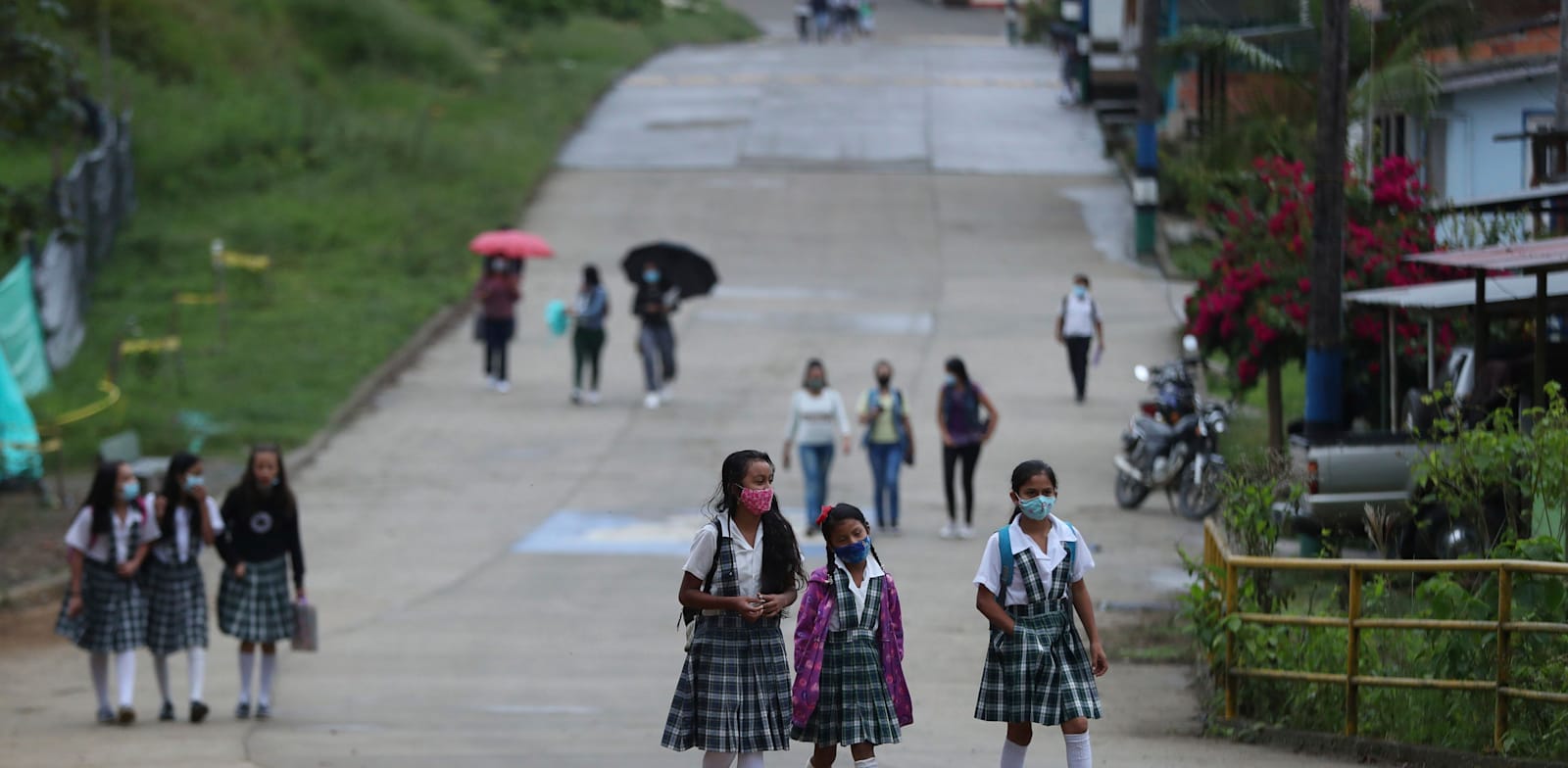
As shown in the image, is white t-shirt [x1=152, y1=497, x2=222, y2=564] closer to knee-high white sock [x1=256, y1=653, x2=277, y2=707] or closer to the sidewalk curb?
knee-high white sock [x1=256, y1=653, x2=277, y2=707]

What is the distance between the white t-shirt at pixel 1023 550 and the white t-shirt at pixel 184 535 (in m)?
5.40

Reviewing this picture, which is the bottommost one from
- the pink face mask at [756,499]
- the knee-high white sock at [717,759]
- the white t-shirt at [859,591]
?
the knee-high white sock at [717,759]

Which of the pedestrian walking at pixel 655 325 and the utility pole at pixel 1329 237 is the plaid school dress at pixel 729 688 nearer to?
the utility pole at pixel 1329 237

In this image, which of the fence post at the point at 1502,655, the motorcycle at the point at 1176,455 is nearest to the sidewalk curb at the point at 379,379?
the motorcycle at the point at 1176,455

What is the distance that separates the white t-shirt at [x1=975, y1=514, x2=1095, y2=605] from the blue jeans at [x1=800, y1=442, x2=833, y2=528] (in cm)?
927

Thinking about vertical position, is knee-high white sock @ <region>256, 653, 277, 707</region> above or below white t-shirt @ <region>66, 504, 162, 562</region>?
below

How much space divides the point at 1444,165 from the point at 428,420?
1266 centimetres

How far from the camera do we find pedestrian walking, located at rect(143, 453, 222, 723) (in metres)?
11.4

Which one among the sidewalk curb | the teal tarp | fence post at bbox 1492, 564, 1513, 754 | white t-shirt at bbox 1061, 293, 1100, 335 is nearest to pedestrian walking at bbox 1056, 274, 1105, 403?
white t-shirt at bbox 1061, 293, 1100, 335

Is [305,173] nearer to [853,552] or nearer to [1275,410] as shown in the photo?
[1275,410]

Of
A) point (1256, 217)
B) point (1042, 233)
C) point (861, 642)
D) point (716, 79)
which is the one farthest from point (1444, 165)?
point (716, 79)

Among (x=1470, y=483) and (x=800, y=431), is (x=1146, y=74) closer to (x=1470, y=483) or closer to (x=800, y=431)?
(x=800, y=431)

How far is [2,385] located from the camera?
19.0m

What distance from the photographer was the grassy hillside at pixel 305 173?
79.0 feet
